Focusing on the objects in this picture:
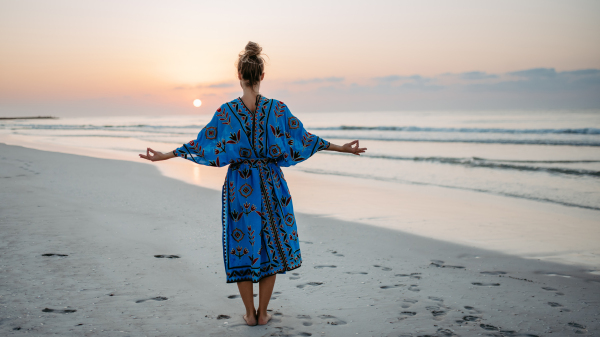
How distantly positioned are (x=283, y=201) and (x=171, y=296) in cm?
116

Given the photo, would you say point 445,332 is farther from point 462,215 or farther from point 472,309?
point 462,215

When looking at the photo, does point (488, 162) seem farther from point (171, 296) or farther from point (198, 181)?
point (171, 296)

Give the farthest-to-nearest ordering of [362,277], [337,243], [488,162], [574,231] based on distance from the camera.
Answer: [488,162] → [574,231] → [337,243] → [362,277]

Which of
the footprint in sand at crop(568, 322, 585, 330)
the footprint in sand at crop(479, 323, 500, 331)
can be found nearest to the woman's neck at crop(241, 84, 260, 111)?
the footprint in sand at crop(479, 323, 500, 331)

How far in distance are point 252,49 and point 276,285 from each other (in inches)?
75.4

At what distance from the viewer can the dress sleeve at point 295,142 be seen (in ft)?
9.34

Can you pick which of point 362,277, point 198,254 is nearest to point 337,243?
point 362,277

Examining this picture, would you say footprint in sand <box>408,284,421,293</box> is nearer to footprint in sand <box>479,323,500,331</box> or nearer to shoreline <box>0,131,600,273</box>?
footprint in sand <box>479,323,500,331</box>

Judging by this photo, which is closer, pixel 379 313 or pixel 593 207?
pixel 379 313

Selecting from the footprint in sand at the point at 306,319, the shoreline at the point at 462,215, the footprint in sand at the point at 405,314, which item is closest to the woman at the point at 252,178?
the footprint in sand at the point at 306,319

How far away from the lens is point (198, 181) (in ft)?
29.3

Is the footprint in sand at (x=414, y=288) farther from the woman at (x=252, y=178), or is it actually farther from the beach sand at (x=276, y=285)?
the woman at (x=252, y=178)

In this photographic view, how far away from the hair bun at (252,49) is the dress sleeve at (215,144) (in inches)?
15.4

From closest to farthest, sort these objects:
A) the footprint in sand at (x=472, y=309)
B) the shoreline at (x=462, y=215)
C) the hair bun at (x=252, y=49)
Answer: the hair bun at (x=252, y=49)
the footprint in sand at (x=472, y=309)
the shoreline at (x=462, y=215)
